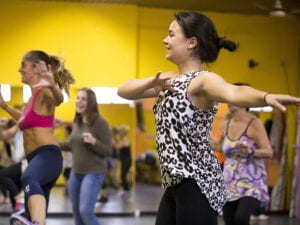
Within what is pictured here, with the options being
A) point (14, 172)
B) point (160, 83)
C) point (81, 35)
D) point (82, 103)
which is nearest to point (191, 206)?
point (160, 83)

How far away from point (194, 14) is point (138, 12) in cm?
540

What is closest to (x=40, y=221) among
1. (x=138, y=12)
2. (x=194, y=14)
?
(x=194, y=14)

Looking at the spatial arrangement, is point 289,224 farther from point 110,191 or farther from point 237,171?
point 237,171

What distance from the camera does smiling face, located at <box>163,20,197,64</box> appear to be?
2.30m

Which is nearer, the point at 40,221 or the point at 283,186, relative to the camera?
the point at 40,221

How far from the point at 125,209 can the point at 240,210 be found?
3.56m

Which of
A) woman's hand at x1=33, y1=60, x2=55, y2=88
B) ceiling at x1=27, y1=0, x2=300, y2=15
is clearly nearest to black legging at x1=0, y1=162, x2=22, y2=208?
woman's hand at x1=33, y1=60, x2=55, y2=88

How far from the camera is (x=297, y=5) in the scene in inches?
307

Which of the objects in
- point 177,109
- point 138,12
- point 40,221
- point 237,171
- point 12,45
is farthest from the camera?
point 138,12

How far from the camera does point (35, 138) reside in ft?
10.9

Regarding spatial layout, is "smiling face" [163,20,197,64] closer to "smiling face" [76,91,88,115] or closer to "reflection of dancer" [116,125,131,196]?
"smiling face" [76,91,88,115]

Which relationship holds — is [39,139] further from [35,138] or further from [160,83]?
[160,83]

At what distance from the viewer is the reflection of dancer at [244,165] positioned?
4.19 meters

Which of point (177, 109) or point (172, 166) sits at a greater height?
point (177, 109)
